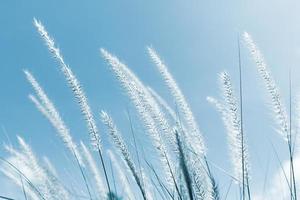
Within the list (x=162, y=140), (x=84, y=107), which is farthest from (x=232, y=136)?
(x=84, y=107)

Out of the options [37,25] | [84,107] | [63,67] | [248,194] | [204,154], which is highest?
[37,25]

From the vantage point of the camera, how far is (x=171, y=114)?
3018 millimetres

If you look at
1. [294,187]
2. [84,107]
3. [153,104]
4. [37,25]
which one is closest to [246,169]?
[294,187]

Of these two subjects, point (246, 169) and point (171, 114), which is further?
point (171, 114)

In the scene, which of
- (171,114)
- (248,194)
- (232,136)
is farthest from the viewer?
(171,114)

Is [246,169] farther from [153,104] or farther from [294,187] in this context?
[153,104]

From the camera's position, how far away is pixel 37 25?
289 centimetres

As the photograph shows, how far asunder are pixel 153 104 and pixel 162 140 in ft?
0.98

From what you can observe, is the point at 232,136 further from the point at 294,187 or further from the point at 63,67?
the point at 63,67

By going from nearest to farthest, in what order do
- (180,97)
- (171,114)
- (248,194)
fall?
(248,194) → (171,114) → (180,97)

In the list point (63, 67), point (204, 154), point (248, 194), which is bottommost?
point (248, 194)

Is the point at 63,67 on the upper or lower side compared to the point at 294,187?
upper

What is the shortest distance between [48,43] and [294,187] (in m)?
1.52

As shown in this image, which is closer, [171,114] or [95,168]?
[171,114]
